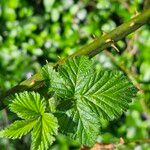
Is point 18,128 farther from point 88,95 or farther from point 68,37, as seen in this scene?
point 68,37

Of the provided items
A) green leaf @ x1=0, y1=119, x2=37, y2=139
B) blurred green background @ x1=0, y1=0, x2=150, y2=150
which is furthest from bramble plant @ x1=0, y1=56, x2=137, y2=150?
blurred green background @ x1=0, y1=0, x2=150, y2=150

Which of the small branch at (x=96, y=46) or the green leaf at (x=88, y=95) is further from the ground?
the small branch at (x=96, y=46)

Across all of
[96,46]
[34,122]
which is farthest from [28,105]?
[96,46]

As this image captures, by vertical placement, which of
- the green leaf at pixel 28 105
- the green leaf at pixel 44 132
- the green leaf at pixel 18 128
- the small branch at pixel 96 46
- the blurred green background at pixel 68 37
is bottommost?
the green leaf at pixel 44 132

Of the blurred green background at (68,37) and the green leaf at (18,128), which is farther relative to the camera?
the blurred green background at (68,37)

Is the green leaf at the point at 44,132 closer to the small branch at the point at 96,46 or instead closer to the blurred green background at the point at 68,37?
the small branch at the point at 96,46

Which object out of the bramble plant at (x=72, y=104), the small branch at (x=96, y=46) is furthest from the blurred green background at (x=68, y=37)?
the bramble plant at (x=72, y=104)

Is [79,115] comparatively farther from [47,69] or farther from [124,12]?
[124,12]
